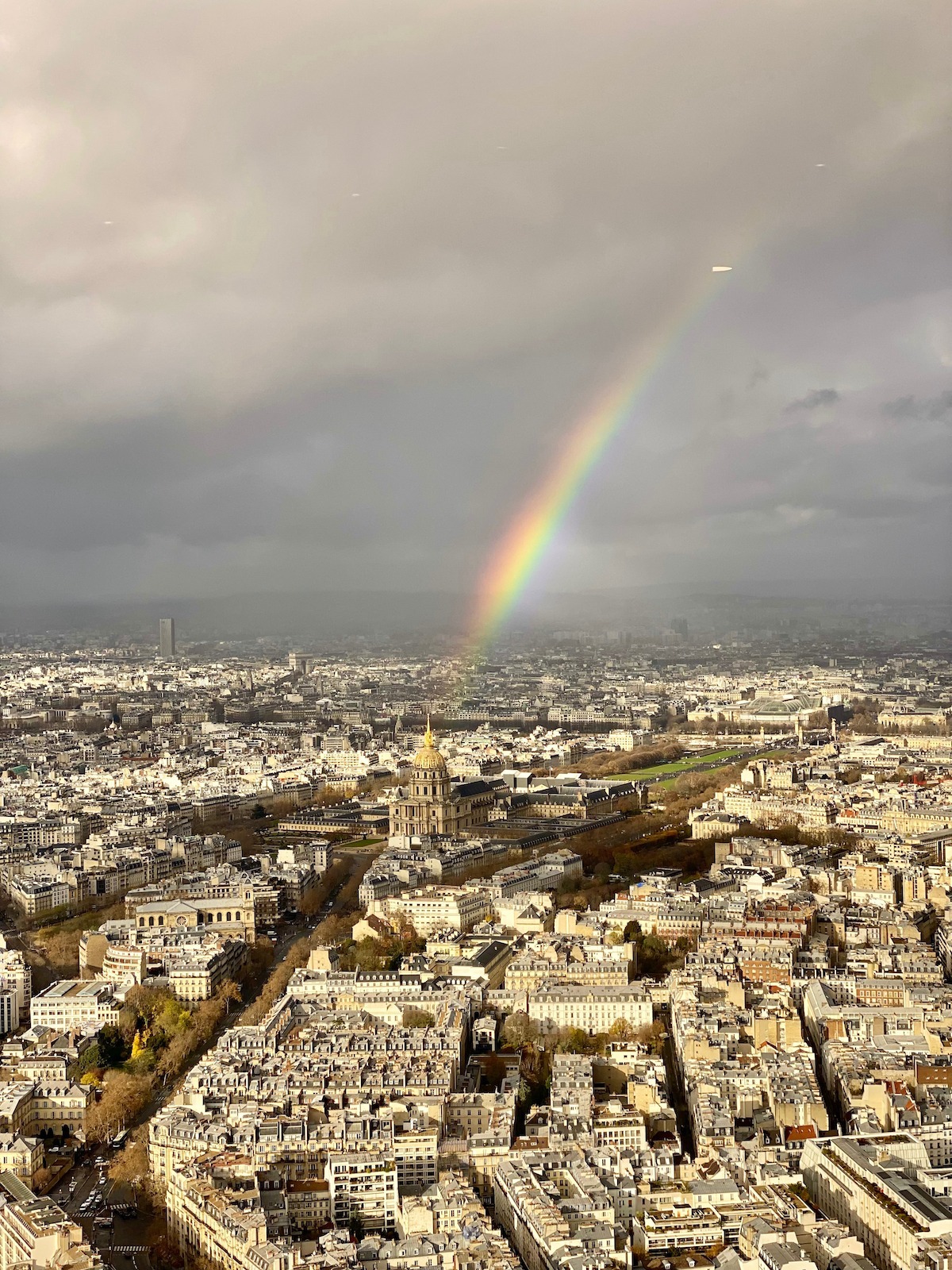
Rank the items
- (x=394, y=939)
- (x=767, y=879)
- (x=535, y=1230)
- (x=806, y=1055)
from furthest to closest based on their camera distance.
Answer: (x=767, y=879) < (x=394, y=939) < (x=806, y=1055) < (x=535, y=1230)

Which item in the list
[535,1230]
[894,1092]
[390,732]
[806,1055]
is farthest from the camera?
[390,732]

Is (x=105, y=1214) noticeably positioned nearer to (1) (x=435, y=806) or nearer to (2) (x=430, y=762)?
(1) (x=435, y=806)

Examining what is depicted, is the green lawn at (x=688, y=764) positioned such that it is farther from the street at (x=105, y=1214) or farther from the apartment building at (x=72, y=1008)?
the street at (x=105, y=1214)

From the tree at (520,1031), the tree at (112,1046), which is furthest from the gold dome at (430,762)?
the tree at (112,1046)

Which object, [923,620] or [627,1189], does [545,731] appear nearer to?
[923,620]

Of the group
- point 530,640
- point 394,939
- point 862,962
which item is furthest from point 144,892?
point 530,640

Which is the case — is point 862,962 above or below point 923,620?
below
